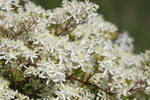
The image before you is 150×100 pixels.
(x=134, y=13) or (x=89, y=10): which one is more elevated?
(x=134, y=13)

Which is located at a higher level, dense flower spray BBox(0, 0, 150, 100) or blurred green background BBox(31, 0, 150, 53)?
blurred green background BBox(31, 0, 150, 53)

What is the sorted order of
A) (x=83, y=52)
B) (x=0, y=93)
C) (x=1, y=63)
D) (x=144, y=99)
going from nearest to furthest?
(x=0, y=93)
(x=1, y=63)
(x=83, y=52)
(x=144, y=99)

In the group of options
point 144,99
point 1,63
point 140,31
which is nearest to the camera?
point 1,63

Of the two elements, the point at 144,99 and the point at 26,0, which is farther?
the point at 144,99

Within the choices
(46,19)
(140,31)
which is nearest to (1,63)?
(46,19)

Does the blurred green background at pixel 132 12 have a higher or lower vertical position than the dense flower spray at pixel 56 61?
higher

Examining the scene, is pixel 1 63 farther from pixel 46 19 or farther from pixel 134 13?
pixel 134 13

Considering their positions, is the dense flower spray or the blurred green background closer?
the dense flower spray

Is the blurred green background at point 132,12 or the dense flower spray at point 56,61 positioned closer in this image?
the dense flower spray at point 56,61
